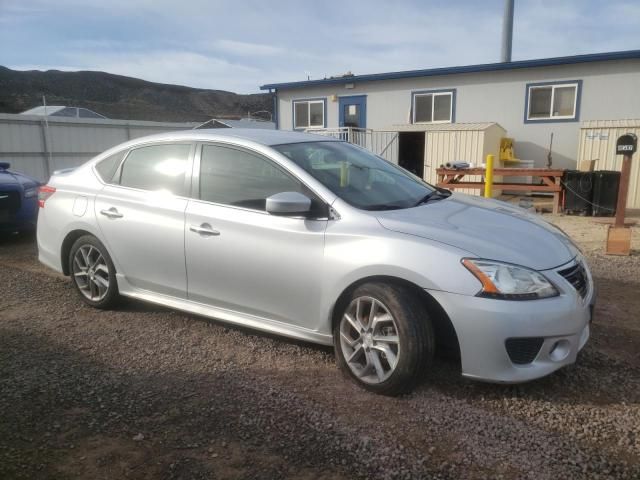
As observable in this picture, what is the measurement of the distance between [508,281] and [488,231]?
440 millimetres

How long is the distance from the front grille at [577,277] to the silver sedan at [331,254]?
1 cm

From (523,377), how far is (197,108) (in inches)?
2142

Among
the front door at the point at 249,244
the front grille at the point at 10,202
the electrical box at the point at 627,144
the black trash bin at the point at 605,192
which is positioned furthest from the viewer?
the black trash bin at the point at 605,192

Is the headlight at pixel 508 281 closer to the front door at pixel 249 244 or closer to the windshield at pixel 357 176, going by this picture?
the windshield at pixel 357 176

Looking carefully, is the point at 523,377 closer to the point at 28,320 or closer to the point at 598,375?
the point at 598,375

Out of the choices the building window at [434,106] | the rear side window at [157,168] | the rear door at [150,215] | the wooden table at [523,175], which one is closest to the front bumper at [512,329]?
the rear door at [150,215]

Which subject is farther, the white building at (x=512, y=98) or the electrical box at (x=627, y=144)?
the white building at (x=512, y=98)

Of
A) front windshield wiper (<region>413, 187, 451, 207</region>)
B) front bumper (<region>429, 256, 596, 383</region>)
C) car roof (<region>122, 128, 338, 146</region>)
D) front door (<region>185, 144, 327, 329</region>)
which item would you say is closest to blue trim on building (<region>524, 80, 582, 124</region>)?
front windshield wiper (<region>413, 187, 451, 207</region>)

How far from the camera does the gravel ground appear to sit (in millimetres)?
2408

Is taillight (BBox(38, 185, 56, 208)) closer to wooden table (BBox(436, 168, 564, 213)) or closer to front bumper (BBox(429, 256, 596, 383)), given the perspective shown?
front bumper (BBox(429, 256, 596, 383))

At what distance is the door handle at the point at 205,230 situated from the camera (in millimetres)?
3617

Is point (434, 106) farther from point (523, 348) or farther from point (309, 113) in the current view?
point (523, 348)

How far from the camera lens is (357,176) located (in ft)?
12.2

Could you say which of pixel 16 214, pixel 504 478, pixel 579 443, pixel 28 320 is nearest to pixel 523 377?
pixel 579 443
